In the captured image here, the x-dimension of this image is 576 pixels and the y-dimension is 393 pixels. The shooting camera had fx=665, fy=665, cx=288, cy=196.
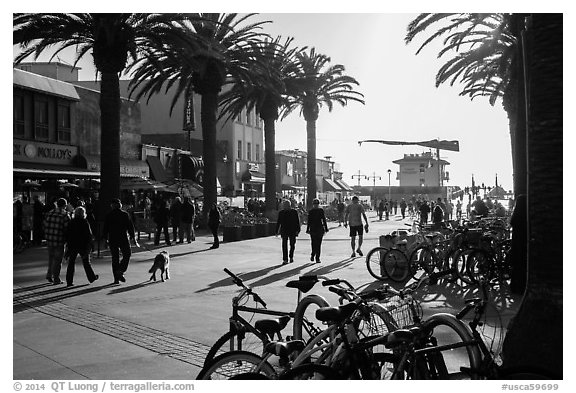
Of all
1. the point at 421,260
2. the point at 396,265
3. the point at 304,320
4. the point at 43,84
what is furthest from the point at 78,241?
the point at 43,84

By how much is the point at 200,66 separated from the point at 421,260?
485 inches

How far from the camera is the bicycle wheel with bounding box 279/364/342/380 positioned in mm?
3930

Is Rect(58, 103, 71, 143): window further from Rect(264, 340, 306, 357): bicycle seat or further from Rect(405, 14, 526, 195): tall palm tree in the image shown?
Rect(264, 340, 306, 357): bicycle seat

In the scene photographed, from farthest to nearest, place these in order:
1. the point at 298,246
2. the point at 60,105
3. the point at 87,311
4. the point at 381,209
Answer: the point at 381,209, the point at 60,105, the point at 298,246, the point at 87,311

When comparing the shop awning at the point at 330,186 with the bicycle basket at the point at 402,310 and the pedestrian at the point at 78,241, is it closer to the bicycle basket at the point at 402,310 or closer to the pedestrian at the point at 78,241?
the pedestrian at the point at 78,241

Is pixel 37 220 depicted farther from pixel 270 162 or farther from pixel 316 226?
pixel 270 162

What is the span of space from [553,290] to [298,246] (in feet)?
53.3

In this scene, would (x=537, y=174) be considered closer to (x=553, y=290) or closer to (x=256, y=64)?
(x=553, y=290)

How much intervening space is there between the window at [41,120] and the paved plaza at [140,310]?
13.1 metres

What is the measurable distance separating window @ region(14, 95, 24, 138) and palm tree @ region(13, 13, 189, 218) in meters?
8.59

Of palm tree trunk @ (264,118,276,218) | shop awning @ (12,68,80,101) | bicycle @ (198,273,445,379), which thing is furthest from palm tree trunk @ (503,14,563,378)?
palm tree trunk @ (264,118,276,218)

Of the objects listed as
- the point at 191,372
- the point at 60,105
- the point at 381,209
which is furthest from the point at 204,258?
the point at 381,209

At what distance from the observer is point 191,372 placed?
5926mm

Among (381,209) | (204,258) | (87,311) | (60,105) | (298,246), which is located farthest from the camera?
(381,209)
